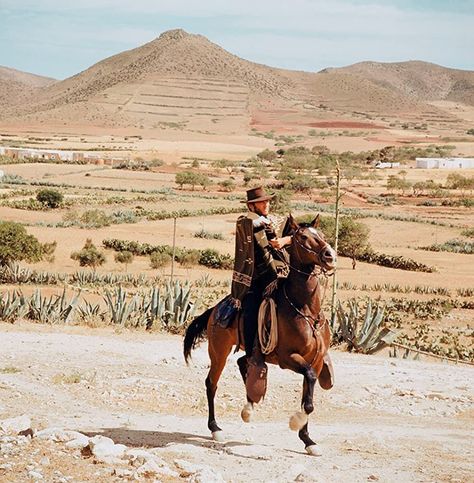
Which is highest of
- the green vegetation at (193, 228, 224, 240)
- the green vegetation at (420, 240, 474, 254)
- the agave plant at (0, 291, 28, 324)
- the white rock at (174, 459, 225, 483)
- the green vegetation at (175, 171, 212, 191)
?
the green vegetation at (175, 171, 212, 191)

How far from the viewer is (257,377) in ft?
27.9

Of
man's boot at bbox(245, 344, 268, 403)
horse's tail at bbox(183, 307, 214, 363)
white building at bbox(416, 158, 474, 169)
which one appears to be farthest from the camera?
white building at bbox(416, 158, 474, 169)

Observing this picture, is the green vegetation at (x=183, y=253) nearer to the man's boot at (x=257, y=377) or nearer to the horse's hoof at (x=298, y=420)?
the man's boot at (x=257, y=377)

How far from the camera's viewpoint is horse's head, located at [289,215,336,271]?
808cm

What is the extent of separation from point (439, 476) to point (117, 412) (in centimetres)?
389

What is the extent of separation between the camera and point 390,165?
102000mm

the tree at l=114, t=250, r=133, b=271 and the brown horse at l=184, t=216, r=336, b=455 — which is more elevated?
the brown horse at l=184, t=216, r=336, b=455

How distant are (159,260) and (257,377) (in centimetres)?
2545

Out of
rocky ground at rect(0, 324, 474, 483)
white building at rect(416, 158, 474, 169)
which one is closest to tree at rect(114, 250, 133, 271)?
rocky ground at rect(0, 324, 474, 483)

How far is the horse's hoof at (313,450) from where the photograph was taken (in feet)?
27.2

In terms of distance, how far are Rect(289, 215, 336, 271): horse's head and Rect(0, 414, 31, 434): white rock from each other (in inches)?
112

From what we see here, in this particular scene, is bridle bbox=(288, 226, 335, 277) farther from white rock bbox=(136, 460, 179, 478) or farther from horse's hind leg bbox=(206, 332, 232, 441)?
white rock bbox=(136, 460, 179, 478)

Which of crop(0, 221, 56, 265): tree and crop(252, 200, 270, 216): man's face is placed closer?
crop(252, 200, 270, 216): man's face

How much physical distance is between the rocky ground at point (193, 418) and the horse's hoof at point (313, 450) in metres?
0.09
